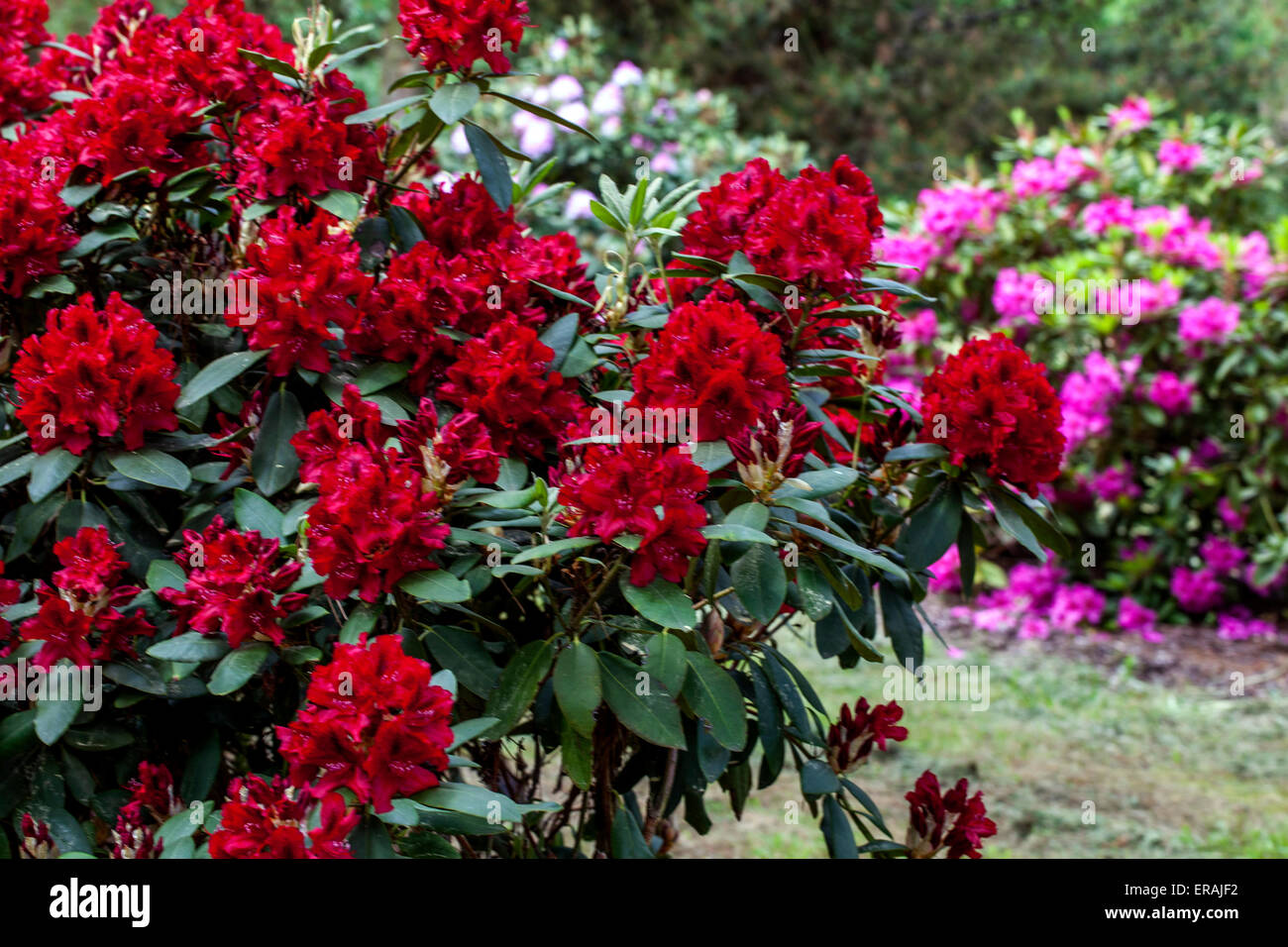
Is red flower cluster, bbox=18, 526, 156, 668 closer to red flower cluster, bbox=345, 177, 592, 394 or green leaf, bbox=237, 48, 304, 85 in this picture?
red flower cluster, bbox=345, 177, 592, 394

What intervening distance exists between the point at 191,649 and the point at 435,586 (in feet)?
1.16

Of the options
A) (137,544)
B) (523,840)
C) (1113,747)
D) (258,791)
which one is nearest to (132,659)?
(137,544)

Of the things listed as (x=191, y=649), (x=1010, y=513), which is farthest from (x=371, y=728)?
(x=1010, y=513)

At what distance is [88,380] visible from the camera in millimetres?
1662

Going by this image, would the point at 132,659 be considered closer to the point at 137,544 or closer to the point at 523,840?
the point at 137,544

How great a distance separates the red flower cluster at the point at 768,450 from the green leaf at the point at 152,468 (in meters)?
0.77

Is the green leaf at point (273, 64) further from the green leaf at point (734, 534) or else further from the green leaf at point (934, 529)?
the green leaf at point (934, 529)

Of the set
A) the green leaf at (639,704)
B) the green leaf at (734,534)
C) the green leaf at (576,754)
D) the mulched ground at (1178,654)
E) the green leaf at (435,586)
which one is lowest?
the mulched ground at (1178,654)

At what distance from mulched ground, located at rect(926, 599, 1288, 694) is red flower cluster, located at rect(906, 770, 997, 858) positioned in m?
3.62

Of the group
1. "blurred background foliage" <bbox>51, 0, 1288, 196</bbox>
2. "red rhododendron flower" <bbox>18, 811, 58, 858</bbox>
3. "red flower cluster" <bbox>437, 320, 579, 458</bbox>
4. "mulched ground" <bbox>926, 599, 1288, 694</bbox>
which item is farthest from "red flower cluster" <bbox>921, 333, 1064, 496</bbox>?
"blurred background foliage" <bbox>51, 0, 1288, 196</bbox>

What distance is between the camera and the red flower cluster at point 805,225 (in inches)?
71.3

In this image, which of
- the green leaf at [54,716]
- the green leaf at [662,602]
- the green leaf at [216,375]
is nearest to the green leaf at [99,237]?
the green leaf at [216,375]

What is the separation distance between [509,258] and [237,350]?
19.3 inches
